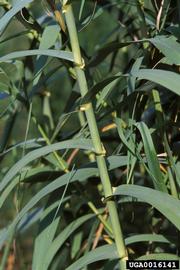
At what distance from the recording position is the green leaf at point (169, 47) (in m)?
0.79

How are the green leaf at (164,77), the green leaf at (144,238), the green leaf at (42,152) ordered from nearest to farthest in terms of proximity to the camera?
the green leaf at (164,77)
the green leaf at (42,152)
the green leaf at (144,238)

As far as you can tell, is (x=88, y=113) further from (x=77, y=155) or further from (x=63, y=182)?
(x=77, y=155)

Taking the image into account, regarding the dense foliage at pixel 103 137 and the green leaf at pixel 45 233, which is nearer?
the dense foliage at pixel 103 137

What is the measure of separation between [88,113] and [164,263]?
0.27 meters

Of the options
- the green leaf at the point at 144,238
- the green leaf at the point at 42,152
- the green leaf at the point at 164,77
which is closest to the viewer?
the green leaf at the point at 164,77

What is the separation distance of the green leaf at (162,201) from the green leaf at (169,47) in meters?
0.18

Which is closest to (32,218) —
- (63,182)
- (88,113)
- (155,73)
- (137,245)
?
(137,245)

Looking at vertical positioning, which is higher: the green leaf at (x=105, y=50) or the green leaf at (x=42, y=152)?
the green leaf at (x=105, y=50)

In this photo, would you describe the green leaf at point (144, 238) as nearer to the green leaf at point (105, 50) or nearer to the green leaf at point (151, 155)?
the green leaf at point (151, 155)

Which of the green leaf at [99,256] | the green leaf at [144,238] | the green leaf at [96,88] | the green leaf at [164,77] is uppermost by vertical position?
the green leaf at [96,88]

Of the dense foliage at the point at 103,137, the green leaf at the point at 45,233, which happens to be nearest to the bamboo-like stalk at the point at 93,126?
the dense foliage at the point at 103,137

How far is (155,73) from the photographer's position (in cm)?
77

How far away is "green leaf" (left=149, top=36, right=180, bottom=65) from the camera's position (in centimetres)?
79

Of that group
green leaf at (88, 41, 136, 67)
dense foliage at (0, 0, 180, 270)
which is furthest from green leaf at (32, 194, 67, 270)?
green leaf at (88, 41, 136, 67)
